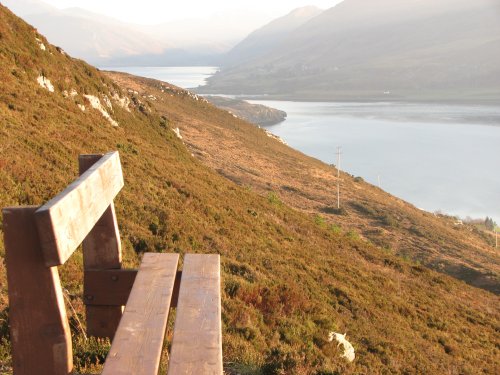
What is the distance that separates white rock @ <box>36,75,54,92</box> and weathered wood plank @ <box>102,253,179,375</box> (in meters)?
19.6

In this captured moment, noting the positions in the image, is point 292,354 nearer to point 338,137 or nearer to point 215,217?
point 215,217

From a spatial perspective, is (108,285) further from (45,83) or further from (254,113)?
(254,113)

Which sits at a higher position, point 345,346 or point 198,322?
point 198,322

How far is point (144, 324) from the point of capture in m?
2.49

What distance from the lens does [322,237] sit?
17922 mm

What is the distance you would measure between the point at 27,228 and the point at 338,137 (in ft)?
382

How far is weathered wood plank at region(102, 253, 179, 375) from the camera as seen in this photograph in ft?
7.13

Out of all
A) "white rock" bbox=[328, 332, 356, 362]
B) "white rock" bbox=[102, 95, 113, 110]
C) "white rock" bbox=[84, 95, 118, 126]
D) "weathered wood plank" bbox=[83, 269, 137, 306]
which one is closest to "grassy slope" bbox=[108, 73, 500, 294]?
"white rock" bbox=[102, 95, 113, 110]

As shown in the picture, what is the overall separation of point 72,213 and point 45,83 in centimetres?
2070

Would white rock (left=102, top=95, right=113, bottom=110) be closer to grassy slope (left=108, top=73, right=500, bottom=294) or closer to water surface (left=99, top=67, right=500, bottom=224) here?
grassy slope (left=108, top=73, right=500, bottom=294)

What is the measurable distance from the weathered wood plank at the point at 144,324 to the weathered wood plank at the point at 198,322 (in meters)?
0.08

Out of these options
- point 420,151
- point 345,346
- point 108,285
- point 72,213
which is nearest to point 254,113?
point 420,151

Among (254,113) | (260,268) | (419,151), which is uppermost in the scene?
(260,268)

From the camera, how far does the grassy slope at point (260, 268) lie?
20.1 ft
